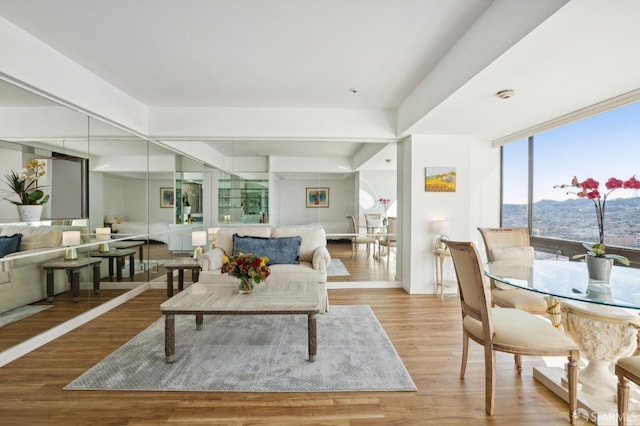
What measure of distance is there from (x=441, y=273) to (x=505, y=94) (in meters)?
2.28

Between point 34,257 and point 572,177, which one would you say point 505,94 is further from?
point 34,257

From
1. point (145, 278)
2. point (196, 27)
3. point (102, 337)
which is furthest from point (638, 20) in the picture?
point (145, 278)

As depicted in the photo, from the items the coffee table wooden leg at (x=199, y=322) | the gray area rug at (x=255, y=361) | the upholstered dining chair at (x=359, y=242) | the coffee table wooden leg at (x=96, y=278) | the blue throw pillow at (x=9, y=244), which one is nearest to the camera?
the gray area rug at (x=255, y=361)

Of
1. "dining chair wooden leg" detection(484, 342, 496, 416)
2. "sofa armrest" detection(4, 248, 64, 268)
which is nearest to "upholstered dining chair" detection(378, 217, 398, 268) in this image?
"dining chair wooden leg" detection(484, 342, 496, 416)

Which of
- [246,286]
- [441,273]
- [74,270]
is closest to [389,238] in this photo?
[441,273]

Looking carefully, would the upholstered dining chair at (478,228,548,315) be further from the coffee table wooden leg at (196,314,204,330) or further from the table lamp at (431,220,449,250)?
the coffee table wooden leg at (196,314,204,330)

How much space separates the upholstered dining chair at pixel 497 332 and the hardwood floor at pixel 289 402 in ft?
0.65

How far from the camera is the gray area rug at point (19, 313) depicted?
244cm

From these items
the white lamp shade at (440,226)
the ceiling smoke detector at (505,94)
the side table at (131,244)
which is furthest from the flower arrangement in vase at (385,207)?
the side table at (131,244)

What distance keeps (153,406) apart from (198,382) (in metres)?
0.30

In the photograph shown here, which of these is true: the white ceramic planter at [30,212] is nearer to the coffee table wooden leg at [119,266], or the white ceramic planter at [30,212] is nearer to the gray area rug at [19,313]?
the gray area rug at [19,313]

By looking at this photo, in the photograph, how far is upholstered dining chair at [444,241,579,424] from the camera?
5.70 ft

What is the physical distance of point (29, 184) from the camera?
261 cm

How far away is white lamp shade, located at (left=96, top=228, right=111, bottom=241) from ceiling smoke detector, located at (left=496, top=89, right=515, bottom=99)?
4476mm
